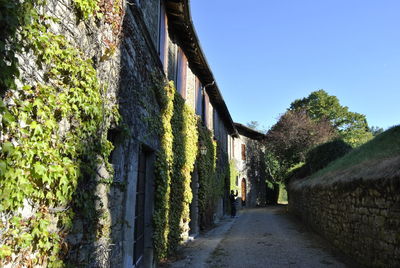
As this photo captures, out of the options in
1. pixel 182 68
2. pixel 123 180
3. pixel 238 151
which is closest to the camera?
pixel 123 180

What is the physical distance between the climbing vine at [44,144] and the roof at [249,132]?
72.9ft

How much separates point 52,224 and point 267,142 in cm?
2450

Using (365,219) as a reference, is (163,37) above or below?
above

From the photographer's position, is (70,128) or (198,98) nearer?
(70,128)

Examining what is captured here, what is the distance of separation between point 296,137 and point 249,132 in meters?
4.50

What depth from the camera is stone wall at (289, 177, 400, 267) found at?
4363 mm

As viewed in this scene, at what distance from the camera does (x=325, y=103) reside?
33000mm

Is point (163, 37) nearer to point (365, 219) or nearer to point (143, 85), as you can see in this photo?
point (143, 85)

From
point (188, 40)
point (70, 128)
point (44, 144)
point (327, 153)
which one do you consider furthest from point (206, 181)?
point (44, 144)

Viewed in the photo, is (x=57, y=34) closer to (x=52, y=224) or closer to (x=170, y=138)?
(x=52, y=224)

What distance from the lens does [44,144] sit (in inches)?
83.9

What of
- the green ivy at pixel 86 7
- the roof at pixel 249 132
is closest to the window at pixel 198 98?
the green ivy at pixel 86 7

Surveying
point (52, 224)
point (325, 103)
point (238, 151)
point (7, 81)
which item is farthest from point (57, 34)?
point (325, 103)

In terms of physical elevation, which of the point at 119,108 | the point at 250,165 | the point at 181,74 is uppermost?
the point at 181,74
